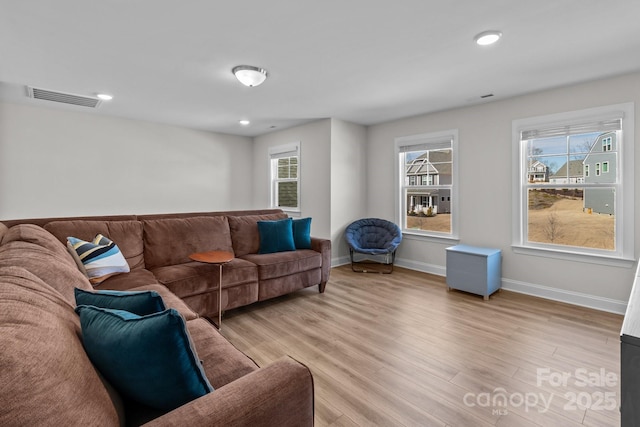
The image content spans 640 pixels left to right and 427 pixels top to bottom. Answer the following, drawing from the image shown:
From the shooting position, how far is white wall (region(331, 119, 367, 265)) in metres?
4.91

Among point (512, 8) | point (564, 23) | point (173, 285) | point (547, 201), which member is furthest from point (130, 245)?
point (547, 201)

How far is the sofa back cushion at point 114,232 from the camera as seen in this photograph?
258 cm

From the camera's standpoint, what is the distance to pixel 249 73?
2.91 m

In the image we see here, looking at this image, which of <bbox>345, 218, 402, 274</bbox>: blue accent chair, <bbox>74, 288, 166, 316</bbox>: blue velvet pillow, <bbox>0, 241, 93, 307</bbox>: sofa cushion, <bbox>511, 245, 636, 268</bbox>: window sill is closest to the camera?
<bbox>74, 288, 166, 316</bbox>: blue velvet pillow

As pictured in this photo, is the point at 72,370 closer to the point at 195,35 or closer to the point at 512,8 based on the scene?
the point at 195,35

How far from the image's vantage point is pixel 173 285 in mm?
2605

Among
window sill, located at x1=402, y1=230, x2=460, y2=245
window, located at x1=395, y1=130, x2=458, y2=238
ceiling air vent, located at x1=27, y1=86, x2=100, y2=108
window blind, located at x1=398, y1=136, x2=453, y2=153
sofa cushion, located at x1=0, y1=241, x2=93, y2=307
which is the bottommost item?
window sill, located at x1=402, y1=230, x2=460, y2=245

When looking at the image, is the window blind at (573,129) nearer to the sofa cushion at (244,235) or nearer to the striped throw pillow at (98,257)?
the sofa cushion at (244,235)

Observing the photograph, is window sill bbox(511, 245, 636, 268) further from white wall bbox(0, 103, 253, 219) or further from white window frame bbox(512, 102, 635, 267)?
white wall bbox(0, 103, 253, 219)

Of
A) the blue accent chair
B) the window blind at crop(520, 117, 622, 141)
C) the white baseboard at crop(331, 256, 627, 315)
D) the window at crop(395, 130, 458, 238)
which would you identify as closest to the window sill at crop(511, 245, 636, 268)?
the white baseboard at crop(331, 256, 627, 315)

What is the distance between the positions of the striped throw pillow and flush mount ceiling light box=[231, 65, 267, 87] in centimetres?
190

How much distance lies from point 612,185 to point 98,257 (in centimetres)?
484

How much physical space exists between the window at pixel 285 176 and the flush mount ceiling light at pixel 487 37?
349cm

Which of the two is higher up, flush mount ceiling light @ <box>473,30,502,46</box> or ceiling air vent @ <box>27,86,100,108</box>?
ceiling air vent @ <box>27,86,100,108</box>
